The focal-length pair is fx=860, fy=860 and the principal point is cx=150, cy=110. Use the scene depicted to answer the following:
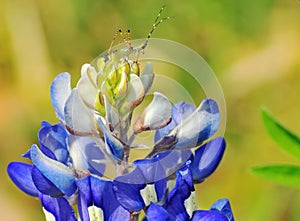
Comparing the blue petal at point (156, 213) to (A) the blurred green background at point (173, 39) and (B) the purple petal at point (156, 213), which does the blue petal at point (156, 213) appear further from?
(A) the blurred green background at point (173, 39)

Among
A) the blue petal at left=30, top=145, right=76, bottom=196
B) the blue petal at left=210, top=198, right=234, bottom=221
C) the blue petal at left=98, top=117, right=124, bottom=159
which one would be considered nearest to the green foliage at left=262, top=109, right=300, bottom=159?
Result: the blue petal at left=210, top=198, right=234, bottom=221

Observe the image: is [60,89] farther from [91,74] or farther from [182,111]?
[182,111]

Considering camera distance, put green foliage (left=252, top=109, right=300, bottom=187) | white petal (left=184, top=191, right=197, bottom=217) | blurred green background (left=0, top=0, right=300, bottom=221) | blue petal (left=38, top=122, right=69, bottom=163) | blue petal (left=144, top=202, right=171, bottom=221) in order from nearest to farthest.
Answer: blue petal (left=144, top=202, right=171, bottom=221)
white petal (left=184, top=191, right=197, bottom=217)
blue petal (left=38, top=122, right=69, bottom=163)
green foliage (left=252, top=109, right=300, bottom=187)
blurred green background (left=0, top=0, right=300, bottom=221)

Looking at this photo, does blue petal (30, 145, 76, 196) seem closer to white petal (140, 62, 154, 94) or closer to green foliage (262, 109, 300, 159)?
white petal (140, 62, 154, 94)

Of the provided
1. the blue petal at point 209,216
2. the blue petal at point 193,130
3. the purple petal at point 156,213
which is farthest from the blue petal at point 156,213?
the blue petal at point 193,130

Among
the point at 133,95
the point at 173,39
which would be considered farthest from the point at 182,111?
the point at 173,39

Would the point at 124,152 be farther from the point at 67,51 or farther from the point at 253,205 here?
the point at 67,51
